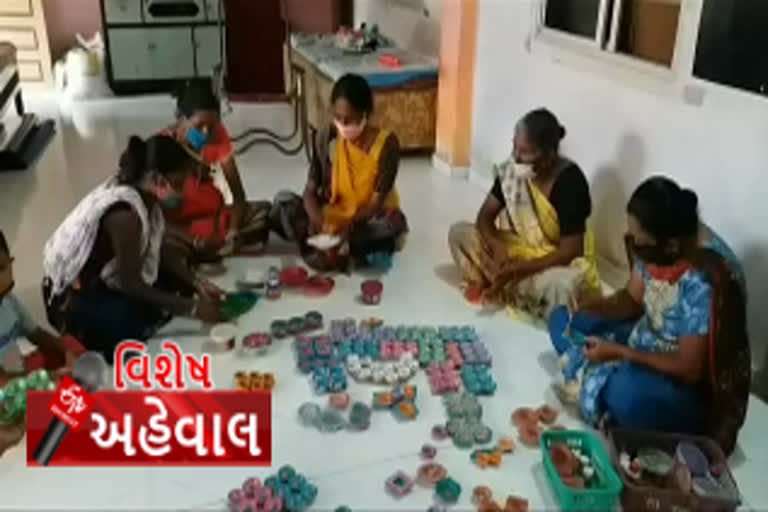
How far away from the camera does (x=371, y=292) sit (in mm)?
2816

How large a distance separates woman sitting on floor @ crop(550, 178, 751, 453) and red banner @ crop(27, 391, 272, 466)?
965 millimetres

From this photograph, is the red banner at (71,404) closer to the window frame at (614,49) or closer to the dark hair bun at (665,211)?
the dark hair bun at (665,211)

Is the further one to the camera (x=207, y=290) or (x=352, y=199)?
(x=352, y=199)

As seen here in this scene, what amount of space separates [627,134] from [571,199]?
1.73 feet

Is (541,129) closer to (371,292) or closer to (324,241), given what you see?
(371,292)

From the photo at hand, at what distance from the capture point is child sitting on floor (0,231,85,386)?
215 centimetres

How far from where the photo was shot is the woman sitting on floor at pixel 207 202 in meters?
2.83


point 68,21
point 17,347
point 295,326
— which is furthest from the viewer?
point 68,21

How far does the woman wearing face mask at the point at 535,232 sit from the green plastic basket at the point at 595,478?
2.35ft

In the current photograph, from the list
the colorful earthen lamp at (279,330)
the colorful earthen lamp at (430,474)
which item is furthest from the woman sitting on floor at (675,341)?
the colorful earthen lamp at (279,330)

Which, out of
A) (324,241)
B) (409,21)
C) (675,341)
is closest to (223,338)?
(324,241)

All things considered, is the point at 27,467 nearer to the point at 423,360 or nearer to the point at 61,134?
the point at 423,360

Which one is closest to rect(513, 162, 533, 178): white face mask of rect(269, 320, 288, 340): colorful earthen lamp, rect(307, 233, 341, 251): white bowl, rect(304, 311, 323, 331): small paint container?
rect(307, 233, 341, 251): white bowl

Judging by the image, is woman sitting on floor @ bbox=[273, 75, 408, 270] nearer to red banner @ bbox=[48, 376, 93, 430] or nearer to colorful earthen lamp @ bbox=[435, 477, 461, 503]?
red banner @ bbox=[48, 376, 93, 430]
